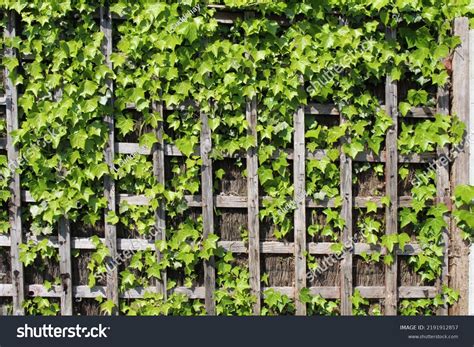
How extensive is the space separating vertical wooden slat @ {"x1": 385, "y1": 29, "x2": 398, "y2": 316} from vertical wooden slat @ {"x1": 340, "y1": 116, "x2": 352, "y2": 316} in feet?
0.72

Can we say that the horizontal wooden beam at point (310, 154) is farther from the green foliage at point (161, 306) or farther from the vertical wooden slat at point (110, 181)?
the green foliage at point (161, 306)

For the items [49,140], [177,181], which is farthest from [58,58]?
[177,181]

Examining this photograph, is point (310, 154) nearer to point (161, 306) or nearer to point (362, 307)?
point (362, 307)

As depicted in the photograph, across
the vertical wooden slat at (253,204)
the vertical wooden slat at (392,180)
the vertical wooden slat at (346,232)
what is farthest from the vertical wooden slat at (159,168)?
the vertical wooden slat at (392,180)

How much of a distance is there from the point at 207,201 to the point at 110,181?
56 cm

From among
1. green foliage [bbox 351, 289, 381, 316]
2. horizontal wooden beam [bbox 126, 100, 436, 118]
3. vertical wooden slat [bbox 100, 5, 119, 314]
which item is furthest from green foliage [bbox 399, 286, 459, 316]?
vertical wooden slat [bbox 100, 5, 119, 314]

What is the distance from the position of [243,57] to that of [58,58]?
1.02m

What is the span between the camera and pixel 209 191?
272 centimetres

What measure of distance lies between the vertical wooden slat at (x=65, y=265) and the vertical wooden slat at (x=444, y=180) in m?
2.16

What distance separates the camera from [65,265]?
109 inches

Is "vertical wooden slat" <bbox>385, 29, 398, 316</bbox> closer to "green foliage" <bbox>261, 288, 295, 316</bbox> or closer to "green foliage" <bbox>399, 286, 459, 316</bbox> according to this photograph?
"green foliage" <bbox>399, 286, 459, 316</bbox>

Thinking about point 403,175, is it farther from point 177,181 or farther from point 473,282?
point 177,181

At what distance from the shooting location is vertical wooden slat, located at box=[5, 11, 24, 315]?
2668mm

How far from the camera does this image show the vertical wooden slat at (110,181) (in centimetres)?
264
